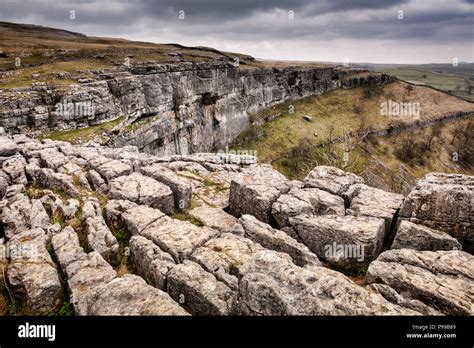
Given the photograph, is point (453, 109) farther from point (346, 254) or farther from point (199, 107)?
point (346, 254)

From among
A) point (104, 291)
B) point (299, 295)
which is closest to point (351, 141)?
point (299, 295)

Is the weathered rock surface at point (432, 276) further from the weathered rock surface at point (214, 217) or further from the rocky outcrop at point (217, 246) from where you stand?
the weathered rock surface at point (214, 217)

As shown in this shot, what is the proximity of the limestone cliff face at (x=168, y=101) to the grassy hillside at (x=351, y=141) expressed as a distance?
23.5ft

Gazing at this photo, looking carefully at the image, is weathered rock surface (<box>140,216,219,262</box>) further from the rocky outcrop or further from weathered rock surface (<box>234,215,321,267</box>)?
weathered rock surface (<box>234,215,321,267</box>)

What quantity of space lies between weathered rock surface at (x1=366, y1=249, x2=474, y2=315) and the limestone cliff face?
43.2 metres

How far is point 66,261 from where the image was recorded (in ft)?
41.1

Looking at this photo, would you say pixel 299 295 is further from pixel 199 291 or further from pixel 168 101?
pixel 168 101

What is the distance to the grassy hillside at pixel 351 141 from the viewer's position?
93.1 m

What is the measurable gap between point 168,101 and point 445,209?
64.2 metres

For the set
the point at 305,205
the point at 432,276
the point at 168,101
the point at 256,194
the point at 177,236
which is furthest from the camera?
the point at 168,101

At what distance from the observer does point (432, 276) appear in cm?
1061

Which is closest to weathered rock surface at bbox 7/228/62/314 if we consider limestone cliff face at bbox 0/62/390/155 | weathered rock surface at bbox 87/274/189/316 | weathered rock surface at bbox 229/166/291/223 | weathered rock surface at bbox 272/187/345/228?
weathered rock surface at bbox 87/274/189/316

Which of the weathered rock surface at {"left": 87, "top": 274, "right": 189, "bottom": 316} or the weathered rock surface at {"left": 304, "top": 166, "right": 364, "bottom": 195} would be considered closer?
the weathered rock surface at {"left": 87, "top": 274, "right": 189, "bottom": 316}

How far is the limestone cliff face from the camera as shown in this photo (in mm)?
42250
